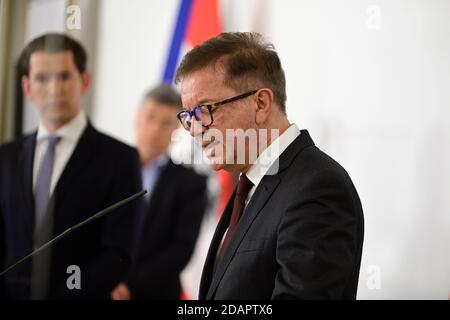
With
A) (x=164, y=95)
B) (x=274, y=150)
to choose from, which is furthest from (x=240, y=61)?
(x=164, y=95)

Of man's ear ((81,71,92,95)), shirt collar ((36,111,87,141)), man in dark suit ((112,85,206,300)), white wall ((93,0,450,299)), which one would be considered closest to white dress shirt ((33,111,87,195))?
shirt collar ((36,111,87,141))

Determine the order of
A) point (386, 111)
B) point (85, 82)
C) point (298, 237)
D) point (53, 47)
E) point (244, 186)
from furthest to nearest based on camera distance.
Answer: point (85, 82), point (53, 47), point (386, 111), point (244, 186), point (298, 237)

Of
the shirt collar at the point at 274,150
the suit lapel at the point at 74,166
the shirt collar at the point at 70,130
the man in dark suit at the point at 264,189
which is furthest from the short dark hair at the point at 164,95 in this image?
the shirt collar at the point at 274,150

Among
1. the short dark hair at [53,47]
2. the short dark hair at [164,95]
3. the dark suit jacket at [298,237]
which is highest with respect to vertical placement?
the short dark hair at [53,47]

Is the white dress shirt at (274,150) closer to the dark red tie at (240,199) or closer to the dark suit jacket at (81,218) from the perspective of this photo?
the dark red tie at (240,199)

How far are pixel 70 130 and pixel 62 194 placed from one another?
0.26 m

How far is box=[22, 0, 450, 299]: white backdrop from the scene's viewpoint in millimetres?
2404

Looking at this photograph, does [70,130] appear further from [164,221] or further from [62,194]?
[164,221]

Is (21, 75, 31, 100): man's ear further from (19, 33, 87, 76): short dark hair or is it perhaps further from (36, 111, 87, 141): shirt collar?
(36, 111, 87, 141): shirt collar

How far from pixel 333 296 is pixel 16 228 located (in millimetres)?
1676

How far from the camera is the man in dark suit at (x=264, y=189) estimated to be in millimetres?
1203

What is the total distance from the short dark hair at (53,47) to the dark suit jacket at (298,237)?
5.07 feet

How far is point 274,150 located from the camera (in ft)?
4.62

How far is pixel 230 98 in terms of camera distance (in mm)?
1445
